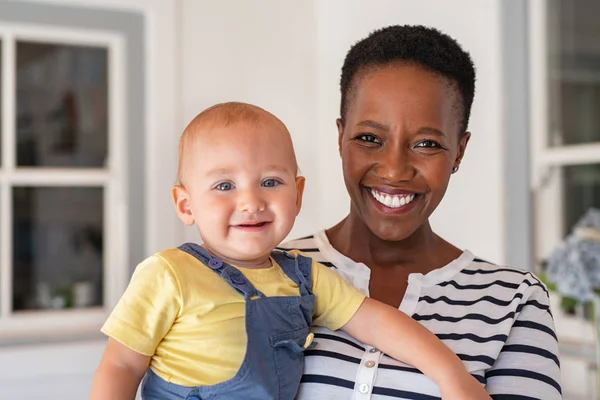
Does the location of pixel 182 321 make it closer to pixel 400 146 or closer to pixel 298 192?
pixel 298 192

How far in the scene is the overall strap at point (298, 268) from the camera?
121 cm

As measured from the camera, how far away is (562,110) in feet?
8.19

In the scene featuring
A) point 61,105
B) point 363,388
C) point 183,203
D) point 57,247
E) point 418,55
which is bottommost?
point 363,388

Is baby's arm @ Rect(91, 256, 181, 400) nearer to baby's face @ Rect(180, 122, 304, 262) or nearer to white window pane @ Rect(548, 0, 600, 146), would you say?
baby's face @ Rect(180, 122, 304, 262)

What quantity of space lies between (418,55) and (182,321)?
61 cm

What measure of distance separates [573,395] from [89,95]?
2369mm

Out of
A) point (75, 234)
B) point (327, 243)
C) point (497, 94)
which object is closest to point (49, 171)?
point (75, 234)

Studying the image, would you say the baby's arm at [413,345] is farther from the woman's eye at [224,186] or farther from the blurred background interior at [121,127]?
the blurred background interior at [121,127]

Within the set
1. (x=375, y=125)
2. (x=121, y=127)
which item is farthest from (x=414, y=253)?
(x=121, y=127)

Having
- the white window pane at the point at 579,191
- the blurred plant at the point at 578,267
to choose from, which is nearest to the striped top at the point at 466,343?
the blurred plant at the point at 578,267

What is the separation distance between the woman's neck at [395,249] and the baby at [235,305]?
181 millimetres

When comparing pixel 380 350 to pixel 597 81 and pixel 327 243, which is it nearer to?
pixel 327 243

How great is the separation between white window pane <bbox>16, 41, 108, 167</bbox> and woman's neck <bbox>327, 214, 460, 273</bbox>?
2277mm

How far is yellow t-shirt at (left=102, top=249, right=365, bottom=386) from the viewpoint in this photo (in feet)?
3.43
